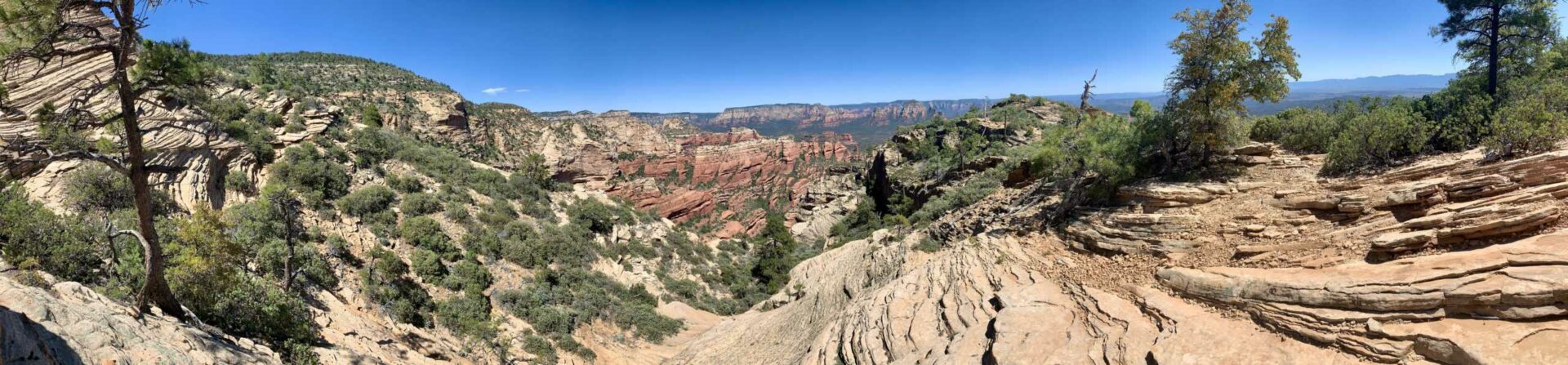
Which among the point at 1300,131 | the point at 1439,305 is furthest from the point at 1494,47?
the point at 1439,305

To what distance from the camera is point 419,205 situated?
19.8 meters

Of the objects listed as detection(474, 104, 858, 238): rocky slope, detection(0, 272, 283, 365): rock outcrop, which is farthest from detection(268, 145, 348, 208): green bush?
detection(474, 104, 858, 238): rocky slope

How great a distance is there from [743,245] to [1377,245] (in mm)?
37214

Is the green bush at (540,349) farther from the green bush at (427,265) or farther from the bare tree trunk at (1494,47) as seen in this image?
the bare tree trunk at (1494,47)

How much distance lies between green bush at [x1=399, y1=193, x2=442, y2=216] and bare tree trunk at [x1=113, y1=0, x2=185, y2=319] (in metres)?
13.6

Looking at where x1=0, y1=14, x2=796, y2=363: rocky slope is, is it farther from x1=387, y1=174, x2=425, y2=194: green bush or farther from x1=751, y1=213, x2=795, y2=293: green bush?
x1=751, y1=213, x2=795, y2=293: green bush

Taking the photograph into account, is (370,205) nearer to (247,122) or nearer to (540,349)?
(247,122)

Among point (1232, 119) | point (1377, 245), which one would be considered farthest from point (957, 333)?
point (1232, 119)

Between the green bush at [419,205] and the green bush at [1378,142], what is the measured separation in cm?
2736

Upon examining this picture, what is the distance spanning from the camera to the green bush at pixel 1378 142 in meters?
9.60

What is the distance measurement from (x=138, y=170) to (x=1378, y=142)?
63.6 ft

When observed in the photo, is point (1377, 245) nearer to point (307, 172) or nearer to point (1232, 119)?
point (1232, 119)

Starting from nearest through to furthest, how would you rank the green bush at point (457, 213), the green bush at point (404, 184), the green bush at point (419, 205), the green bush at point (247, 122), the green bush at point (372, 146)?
the green bush at point (247, 122)
the green bush at point (419, 205)
the green bush at point (457, 213)
the green bush at point (404, 184)
the green bush at point (372, 146)

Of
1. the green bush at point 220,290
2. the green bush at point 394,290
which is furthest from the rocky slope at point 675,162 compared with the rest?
the green bush at point 220,290
